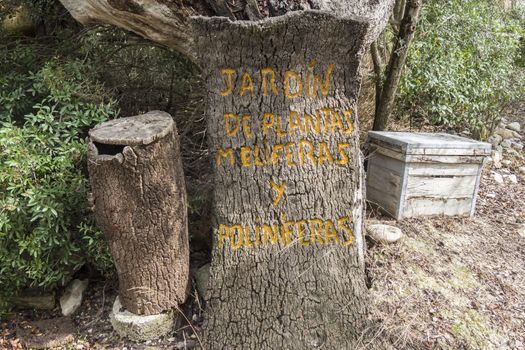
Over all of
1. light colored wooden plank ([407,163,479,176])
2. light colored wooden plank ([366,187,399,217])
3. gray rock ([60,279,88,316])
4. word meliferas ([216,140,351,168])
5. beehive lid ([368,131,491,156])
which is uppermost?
word meliferas ([216,140,351,168])

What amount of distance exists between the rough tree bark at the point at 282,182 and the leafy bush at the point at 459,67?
6.65ft

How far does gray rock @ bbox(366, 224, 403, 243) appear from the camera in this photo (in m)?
2.93

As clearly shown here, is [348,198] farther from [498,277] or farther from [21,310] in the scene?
[21,310]

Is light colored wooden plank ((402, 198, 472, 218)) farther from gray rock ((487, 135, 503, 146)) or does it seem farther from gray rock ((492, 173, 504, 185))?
gray rock ((487, 135, 503, 146))

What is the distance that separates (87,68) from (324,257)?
2.26m

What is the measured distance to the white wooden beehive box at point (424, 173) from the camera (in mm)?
3088


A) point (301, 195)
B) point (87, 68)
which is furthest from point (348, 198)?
point (87, 68)

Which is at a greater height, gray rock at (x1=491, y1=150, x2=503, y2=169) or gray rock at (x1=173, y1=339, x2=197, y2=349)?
gray rock at (x1=491, y1=150, x2=503, y2=169)

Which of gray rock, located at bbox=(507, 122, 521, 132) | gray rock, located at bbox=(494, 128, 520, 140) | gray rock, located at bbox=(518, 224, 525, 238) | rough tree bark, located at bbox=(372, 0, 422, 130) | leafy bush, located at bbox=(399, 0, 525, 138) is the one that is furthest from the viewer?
gray rock, located at bbox=(507, 122, 521, 132)

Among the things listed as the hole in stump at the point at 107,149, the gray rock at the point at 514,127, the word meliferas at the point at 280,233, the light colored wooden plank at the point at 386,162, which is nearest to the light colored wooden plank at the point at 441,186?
the light colored wooden plank at the point at 386,162

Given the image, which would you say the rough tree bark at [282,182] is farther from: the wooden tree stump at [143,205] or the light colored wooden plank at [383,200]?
the light colored wooden plank at [383,200]

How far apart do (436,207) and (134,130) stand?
2516 mm

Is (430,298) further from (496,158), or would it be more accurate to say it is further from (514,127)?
(514,127)

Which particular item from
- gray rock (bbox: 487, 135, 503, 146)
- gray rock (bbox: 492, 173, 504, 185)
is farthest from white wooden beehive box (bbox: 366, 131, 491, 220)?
gray rock (bbox: 487, 135, 503, 146)
